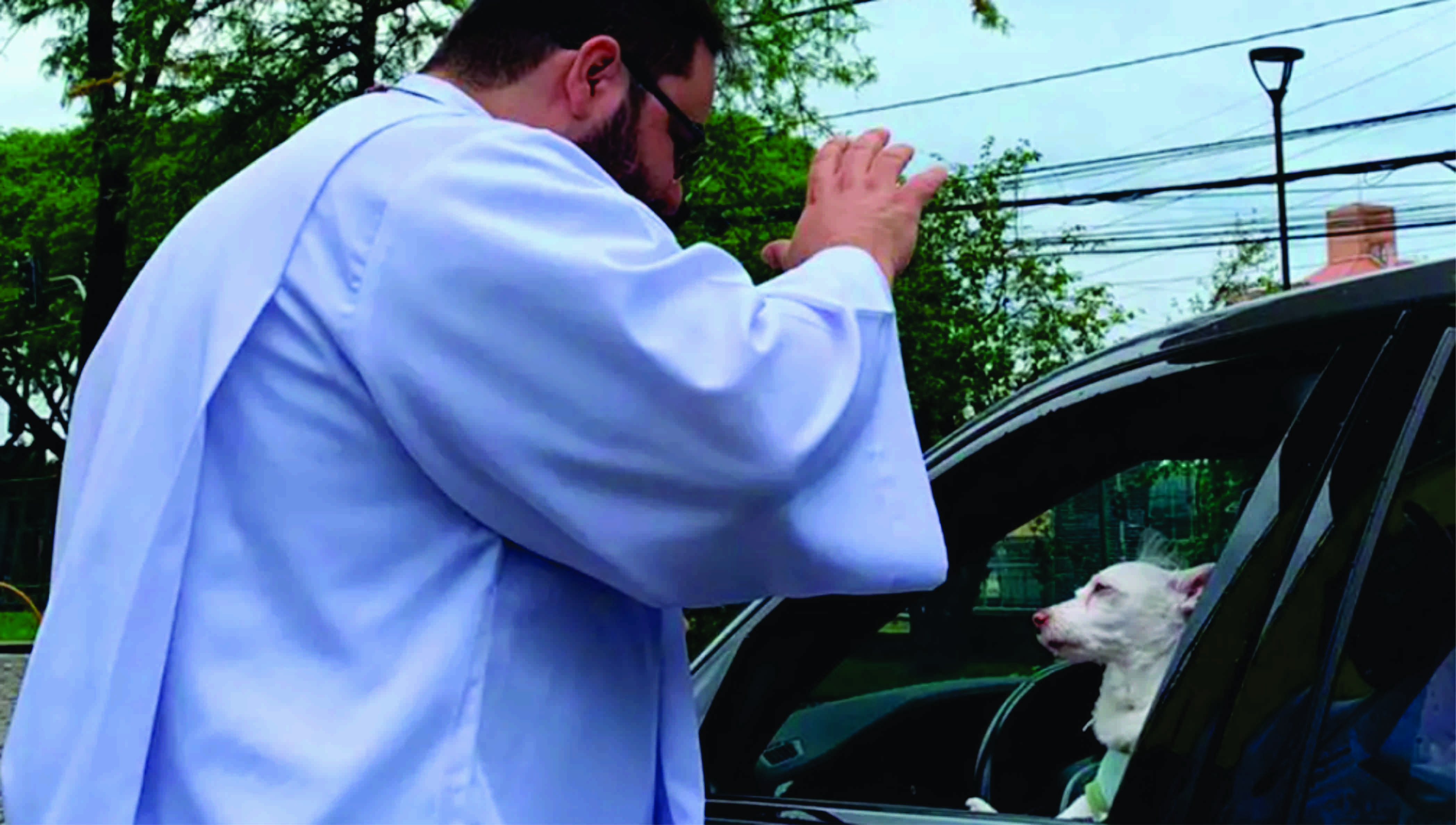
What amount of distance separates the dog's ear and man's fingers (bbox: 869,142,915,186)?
1.89 ft

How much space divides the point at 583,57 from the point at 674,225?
1.09 feet

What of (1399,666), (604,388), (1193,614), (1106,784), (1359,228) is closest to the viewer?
(604,388)

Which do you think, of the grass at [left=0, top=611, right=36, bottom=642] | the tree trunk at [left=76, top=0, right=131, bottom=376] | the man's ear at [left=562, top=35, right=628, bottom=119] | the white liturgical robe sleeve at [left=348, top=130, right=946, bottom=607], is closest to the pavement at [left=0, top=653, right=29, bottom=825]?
the tree trunk at [left=76, top=0, right=131, bottom=376]

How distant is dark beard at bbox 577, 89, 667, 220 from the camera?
1.69 m

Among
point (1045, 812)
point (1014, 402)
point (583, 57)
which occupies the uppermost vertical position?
point (583, 57)

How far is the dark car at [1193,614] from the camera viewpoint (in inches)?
65.2

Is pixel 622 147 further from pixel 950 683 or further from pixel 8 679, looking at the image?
pixel 8 679

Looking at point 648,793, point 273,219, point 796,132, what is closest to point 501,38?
point 273,219

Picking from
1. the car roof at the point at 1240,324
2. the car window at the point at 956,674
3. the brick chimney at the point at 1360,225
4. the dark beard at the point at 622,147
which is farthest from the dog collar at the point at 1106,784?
the brick chimney at the point at 1360,225

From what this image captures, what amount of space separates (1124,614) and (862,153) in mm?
760

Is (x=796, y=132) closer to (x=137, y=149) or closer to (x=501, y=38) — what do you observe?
(x=137, y=149)

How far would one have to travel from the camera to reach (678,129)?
1.76 m

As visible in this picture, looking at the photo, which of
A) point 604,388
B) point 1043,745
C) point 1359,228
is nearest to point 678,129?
point 604,388

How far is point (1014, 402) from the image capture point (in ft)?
7.63
